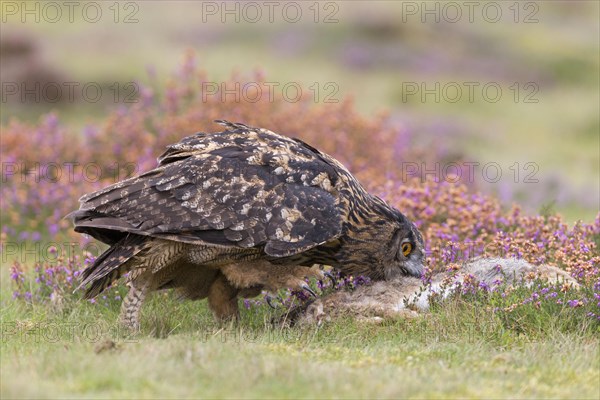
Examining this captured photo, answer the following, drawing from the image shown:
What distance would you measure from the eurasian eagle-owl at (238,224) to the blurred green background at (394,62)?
24.0 ft

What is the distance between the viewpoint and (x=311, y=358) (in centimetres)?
670

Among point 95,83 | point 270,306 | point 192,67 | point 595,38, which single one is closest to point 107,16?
point 95,83

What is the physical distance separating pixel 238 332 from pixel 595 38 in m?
31.2

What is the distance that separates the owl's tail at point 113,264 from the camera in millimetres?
7672

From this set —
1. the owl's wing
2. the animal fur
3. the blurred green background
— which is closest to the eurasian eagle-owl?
the owl's wing

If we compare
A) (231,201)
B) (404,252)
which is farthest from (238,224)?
(404,252)

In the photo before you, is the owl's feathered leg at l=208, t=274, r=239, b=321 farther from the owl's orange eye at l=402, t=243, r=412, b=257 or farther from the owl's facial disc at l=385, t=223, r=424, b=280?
the owl's orange eye at l=402, t=243, r=412, b=257

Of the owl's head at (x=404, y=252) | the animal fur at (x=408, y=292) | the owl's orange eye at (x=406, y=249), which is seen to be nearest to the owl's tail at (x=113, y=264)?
the animal fur at (x=408, y=292)

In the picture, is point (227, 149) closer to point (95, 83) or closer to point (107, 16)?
point (95, 83)

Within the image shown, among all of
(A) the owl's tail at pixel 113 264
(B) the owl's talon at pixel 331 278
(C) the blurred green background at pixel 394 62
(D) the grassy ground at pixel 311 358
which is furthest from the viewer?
(C) the blurred green background at pixel 394 62

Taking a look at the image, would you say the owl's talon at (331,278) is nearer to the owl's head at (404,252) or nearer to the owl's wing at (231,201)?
the owl's head at (404,252)

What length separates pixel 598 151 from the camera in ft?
74.7

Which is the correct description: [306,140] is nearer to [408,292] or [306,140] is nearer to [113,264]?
[408,292]

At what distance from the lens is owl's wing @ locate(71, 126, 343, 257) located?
24.4ft
